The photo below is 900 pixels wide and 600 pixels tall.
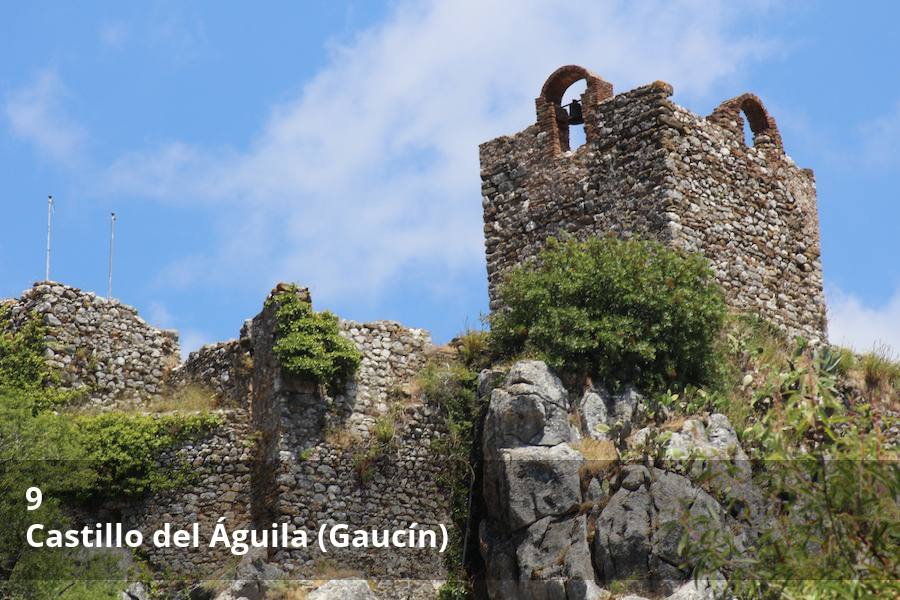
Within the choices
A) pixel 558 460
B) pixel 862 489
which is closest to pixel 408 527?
pixel 558 460

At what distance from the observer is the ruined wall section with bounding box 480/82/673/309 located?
2922 centimetres

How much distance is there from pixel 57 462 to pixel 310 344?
4729 mm

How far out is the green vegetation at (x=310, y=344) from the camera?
26.2 meters

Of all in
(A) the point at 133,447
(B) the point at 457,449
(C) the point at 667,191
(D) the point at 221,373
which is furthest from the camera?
(C) the point at 667,191

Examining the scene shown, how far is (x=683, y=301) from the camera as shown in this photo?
87.4 feet

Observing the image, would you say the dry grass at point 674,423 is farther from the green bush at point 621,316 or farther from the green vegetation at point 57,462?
the green vegetation at point 57,462

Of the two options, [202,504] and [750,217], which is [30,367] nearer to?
[202,504]

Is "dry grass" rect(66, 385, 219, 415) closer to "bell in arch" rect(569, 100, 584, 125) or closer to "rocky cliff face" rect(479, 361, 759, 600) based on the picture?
"rocky cliff face" rect(479, 361, 759, 600)

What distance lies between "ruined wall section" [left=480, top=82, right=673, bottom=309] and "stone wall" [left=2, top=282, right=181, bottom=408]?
6869mm

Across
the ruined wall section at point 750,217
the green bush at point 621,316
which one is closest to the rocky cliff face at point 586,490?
the green bush at point 621,316

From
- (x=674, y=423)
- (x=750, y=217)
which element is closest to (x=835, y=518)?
(x=674, y=423)

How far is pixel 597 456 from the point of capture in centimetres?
2484

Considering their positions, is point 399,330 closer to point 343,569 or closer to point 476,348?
point 476,348

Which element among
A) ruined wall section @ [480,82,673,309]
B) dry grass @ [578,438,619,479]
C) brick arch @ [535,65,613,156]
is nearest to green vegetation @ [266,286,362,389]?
ruined wall section @ [480,82,673,309]
